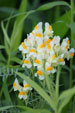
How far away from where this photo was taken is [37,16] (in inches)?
85.8

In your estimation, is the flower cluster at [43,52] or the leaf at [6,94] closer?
the flower cluster at [43,52]

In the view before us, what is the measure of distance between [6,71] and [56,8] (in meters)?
1.06

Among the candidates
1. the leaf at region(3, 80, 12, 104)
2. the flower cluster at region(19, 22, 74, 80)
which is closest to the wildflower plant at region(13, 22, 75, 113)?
the flower cluster at region(19, 22, 74, 80)

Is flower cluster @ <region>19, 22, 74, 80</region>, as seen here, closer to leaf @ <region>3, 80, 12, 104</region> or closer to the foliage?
the foliage

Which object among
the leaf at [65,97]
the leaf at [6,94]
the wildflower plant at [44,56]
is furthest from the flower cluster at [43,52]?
the leaf at [6,94]

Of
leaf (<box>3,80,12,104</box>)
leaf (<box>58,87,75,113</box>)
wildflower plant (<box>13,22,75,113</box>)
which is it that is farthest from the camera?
leaf (<box>3,80,12,104</box>)

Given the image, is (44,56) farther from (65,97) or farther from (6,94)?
(6,94)

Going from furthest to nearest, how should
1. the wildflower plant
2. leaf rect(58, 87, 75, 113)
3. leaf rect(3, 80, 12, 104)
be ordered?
leaf rect(3, 80, 12, 104) → the wildflower plant → leaf rect(58, 87, 75, 113)

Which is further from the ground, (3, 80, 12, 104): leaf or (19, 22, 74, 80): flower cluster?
(19, 22, 74, 80): flower cluster

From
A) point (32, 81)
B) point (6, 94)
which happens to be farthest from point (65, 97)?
point (6, 94)

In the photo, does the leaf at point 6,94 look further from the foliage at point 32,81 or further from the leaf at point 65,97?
the leaf at point 65,97

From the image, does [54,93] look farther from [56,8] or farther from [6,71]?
[56,8]

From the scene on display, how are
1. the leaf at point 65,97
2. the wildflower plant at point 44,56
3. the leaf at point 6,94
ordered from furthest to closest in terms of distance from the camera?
the leaf at point 6,94
the wildflower plant at point 44,56
the leaf at point 65,97

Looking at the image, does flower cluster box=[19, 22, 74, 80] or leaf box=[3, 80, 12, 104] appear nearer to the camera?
flower cluster box=[19, 22, 74, 80]
